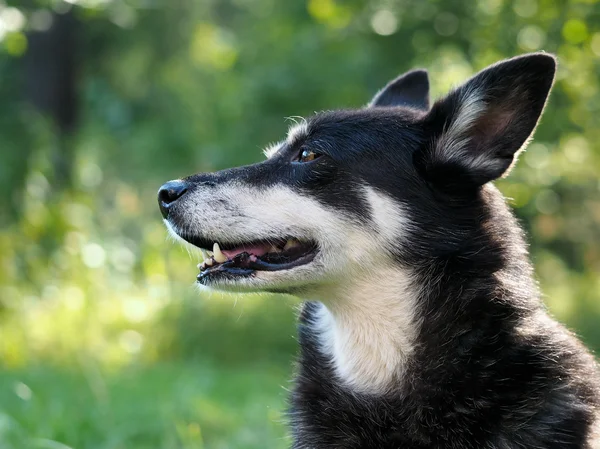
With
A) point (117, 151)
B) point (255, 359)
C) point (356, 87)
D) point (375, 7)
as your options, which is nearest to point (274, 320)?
point (255, 359)

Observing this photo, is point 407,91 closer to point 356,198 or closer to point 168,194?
point 356,198

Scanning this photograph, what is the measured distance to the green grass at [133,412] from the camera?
4793mm

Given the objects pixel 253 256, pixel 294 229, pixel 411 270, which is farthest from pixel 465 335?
pixel 253 256

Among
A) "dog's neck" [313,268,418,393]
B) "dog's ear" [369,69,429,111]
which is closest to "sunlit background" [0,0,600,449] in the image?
"dog's neck" [313,268,418,393]

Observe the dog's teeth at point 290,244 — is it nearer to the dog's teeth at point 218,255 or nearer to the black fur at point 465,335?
the dog's teeth at point 218,255

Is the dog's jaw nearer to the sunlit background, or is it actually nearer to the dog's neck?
the dog's neck

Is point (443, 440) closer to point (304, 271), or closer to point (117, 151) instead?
point (304, 271)

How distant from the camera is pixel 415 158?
139 inches

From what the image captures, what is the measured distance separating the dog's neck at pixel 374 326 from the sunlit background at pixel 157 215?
0.56 meters

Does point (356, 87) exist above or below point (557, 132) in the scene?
above

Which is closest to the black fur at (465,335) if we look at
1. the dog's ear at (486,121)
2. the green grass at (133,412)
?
the dog's ear at (486,121)

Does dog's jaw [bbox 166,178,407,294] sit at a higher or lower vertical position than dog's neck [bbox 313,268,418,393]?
higher

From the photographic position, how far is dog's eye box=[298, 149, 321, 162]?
12.1 ft

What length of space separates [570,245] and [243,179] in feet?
41.4
